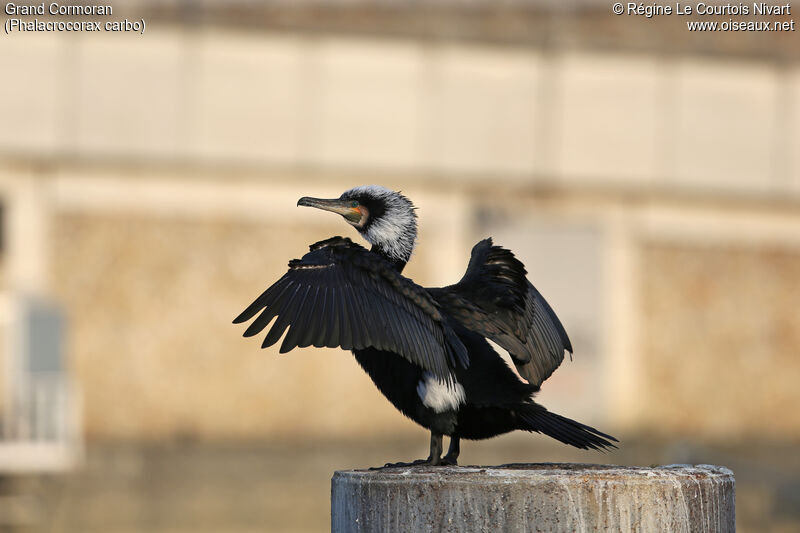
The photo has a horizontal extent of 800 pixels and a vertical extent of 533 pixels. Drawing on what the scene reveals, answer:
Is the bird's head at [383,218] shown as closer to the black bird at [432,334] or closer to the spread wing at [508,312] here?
the black bird at [432,334]

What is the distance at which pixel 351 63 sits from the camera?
1828cm

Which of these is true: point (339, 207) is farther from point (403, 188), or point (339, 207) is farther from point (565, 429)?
point (403, 188)

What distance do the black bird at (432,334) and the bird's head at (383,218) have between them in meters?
0.11

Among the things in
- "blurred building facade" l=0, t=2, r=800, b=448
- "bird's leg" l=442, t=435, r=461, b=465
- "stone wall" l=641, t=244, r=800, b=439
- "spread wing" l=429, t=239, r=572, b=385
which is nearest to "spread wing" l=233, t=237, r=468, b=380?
"spread wing" l=429, t=239, r=572, b=385

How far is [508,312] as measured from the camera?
474 cm

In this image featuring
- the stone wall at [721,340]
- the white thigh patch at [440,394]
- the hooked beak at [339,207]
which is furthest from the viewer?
the stone wall at [721,340]

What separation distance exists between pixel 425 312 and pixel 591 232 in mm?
15279

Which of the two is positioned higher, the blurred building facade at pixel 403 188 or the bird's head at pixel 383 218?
the blurred building facade at pixel 403 188

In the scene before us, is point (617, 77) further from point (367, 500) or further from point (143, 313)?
point (367, 500)

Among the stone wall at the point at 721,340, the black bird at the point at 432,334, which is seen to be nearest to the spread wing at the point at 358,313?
the black bird at the point at 432,334

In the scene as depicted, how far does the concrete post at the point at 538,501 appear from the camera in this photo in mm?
3676

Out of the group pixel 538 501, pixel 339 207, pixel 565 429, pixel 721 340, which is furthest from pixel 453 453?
pixel 721 340

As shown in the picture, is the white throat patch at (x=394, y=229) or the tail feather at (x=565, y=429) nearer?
the tail feather at (x=565, y=429)

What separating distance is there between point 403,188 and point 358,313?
1412cm
